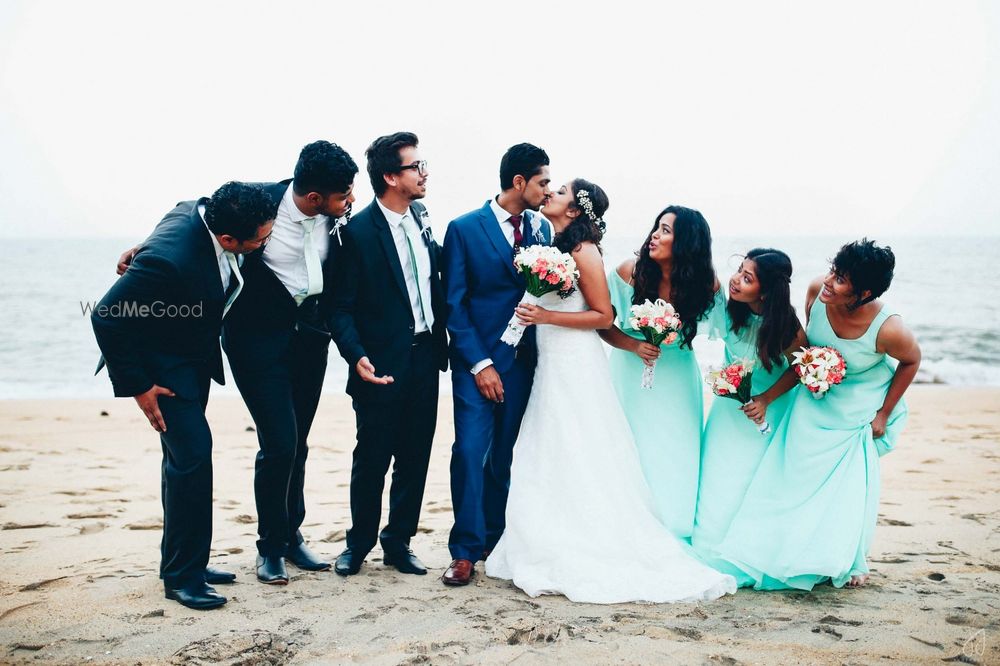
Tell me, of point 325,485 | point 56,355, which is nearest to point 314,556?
point 325,485

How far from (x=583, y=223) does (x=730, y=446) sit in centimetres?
163

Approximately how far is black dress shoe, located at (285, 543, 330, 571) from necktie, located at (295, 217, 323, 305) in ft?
4.99

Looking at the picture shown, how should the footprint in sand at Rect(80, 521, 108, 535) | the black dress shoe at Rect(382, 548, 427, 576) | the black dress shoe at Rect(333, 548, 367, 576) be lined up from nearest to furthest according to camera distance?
the black dress shoe at Rect(333, 548, 367, 576)
the black dress shoe at Rect(382, 548, 427, 576)
the footprint in sand at Rect(80, 521, 108, 535)

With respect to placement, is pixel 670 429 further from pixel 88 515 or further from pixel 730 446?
pixel 88 515

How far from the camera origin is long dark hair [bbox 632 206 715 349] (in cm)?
491

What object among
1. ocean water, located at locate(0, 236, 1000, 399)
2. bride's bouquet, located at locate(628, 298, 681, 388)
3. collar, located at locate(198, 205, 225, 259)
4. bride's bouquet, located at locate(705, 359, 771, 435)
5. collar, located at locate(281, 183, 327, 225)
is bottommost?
ocean water, located at locate(0, 236, 1000, 399)

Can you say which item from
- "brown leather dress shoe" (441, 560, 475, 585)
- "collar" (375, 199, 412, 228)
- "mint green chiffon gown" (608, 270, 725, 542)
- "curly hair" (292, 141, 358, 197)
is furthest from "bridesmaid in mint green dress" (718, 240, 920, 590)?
"curly hair" (292, 141, 358, 197)

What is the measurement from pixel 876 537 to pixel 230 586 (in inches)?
169

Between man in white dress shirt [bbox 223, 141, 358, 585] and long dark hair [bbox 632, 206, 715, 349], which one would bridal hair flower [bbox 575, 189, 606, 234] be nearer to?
long dark hair [bbox 632, 206, 715, 349]

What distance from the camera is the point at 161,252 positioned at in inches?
152

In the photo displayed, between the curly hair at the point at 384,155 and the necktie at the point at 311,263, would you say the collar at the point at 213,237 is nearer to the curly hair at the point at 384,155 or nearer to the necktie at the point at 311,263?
the necktie at the point at 311,263

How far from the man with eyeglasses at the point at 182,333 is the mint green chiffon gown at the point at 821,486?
115 inches

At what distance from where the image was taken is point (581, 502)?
458 cm

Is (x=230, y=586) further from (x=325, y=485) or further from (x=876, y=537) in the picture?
(x=876, y=537)
